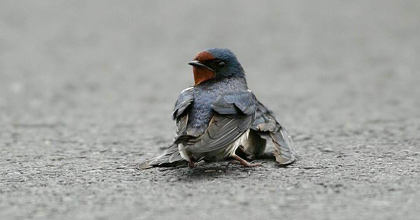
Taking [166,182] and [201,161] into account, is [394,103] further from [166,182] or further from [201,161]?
[166,182]

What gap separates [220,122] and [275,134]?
2.41 feet

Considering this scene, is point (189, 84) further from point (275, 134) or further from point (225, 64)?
point (275, 134)

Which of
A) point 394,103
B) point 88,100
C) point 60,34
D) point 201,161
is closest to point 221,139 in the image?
point 201,161

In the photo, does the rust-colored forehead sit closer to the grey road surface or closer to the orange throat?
the orange throat

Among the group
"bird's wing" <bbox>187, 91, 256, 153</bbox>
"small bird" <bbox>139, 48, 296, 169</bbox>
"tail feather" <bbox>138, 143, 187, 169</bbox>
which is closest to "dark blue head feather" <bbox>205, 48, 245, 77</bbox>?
"small bird" <bbox>139, 48, 296, 169</bbox>

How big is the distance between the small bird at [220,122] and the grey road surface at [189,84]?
0.49 feet

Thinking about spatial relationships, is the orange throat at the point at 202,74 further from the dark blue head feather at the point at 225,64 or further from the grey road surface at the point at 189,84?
the grey road surface at the point at 189,84

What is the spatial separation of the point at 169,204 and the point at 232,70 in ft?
5.65

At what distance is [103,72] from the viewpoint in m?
10.2

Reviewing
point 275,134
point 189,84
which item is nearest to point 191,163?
point 275,134

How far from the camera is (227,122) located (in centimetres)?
439

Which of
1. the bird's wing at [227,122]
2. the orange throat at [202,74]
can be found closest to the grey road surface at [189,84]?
the bird's wing at [227,122]

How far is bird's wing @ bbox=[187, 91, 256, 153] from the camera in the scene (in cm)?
416

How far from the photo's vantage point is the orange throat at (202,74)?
5.00 m
